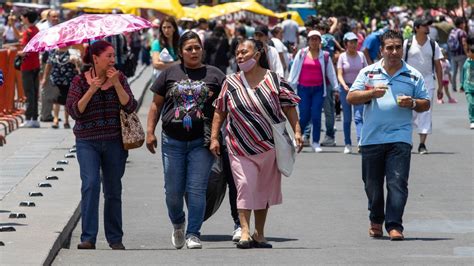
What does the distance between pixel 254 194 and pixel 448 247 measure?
1441mm

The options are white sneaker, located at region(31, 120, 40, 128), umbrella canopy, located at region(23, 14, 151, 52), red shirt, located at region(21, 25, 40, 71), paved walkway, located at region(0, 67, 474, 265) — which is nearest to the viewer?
paved walkway, located at region(0, 67, 474, 265)

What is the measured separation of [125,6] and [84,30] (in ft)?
82.9

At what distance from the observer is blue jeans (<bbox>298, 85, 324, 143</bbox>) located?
64.5 feet

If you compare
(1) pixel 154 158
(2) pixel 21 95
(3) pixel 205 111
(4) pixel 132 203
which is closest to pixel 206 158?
(3) pixel 205 111

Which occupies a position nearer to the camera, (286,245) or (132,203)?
(286,245)

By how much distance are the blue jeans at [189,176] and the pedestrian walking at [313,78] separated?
8.41 m

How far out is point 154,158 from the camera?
1869 centimetres

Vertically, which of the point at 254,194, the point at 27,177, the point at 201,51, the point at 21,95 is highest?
the point at 201,51

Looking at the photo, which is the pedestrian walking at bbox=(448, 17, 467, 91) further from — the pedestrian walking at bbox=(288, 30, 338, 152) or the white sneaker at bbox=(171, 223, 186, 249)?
the white sneaker at bbox=(171, 223, 186, 249)

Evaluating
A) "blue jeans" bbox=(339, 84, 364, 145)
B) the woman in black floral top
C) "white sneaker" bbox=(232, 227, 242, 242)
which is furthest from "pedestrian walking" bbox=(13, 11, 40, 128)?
"white sneaker" bbox=(232, 227, 242, 242)

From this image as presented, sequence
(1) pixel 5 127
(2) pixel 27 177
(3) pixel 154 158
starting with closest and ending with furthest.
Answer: (2) pixel 27 177 → (3) pixel 154 158 → (1) pixel 5 127

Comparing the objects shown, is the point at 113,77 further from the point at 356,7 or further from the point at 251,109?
the point at 356,7

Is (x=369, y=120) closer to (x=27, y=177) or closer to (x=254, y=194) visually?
(x=254, y=194)

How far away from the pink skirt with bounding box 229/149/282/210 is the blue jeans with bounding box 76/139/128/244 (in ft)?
2.79
